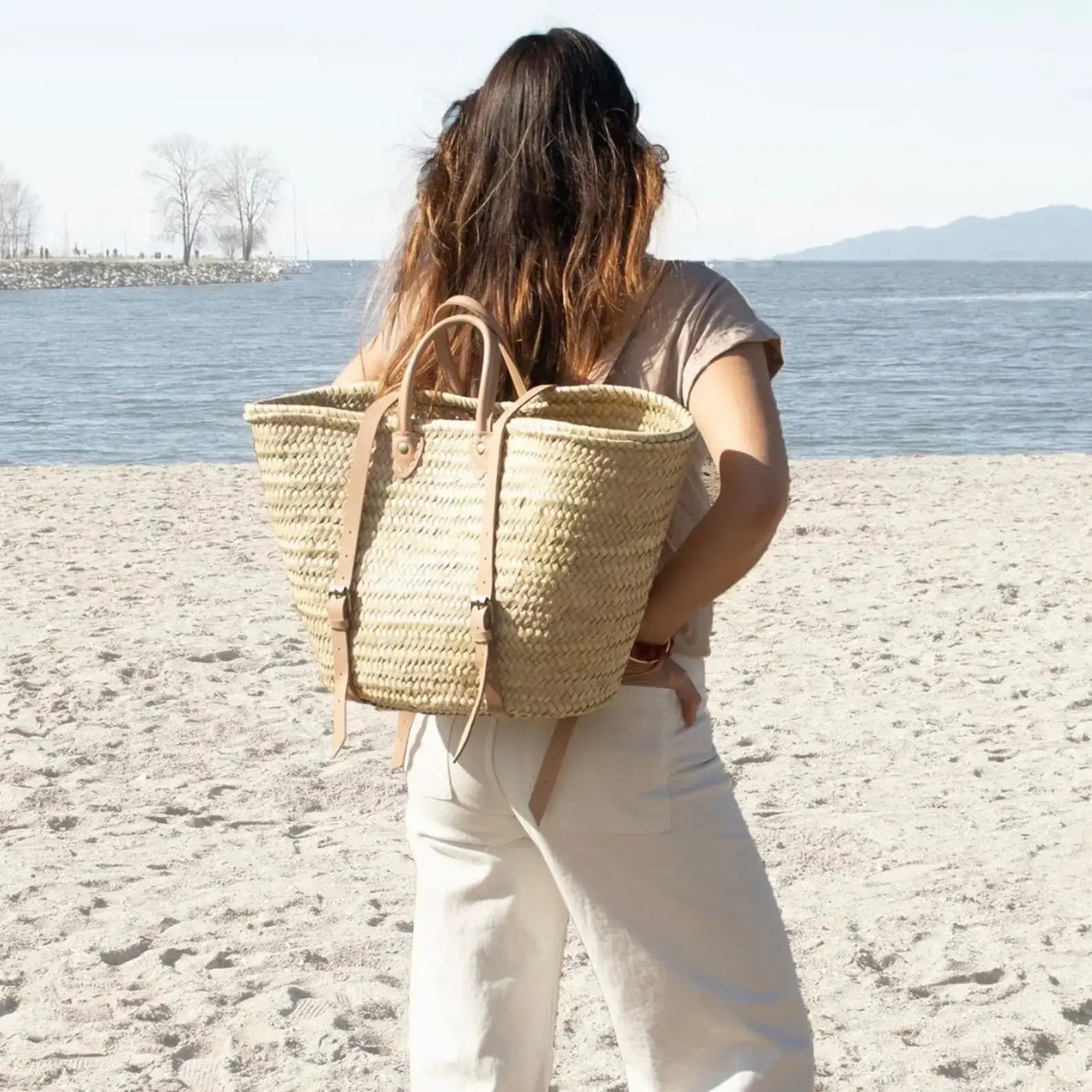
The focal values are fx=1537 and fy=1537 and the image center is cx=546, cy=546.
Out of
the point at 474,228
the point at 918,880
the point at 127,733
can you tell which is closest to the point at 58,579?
the point at 127,733

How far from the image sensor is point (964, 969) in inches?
131

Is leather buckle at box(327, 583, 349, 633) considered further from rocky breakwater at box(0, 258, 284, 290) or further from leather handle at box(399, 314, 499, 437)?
rocky breakwater at box(0, 258, 284, 290)

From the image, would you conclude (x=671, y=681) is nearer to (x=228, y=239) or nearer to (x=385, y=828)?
(x=385, y=828)

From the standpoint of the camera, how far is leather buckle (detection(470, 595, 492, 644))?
1438 mm

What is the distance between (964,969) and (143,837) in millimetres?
2206

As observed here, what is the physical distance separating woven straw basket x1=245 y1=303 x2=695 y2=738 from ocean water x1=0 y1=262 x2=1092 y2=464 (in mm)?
→ 353

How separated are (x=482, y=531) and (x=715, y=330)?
307 mm

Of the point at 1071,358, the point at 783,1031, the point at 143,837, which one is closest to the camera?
the point at 783,1031

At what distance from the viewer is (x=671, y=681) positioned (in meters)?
1.56

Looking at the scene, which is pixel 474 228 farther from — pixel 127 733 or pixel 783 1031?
pixel 127 733

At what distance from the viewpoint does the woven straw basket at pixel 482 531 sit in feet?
4.66

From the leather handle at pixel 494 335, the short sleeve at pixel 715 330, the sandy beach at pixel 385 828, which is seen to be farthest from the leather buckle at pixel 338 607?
the sandy beach at pixel 385 828

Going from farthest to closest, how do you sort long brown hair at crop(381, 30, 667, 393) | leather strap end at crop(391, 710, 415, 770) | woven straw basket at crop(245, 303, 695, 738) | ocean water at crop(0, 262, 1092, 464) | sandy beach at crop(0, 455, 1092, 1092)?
ocean water at crop(0, 262, 1092, 464), sandy beach at crop(0, 455, 1092, 1092), leather strap end at crop(391, 710, 415, 770), long brown hair at crop(381, 30, 667, 393), woven straw basket at crop(245, 303, 695, 738)

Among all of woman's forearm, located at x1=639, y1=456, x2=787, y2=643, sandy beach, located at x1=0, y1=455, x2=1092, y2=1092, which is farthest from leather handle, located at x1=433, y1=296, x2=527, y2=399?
sandy beach, located at x1=0, y1=455, x2=1092, y2=1092
